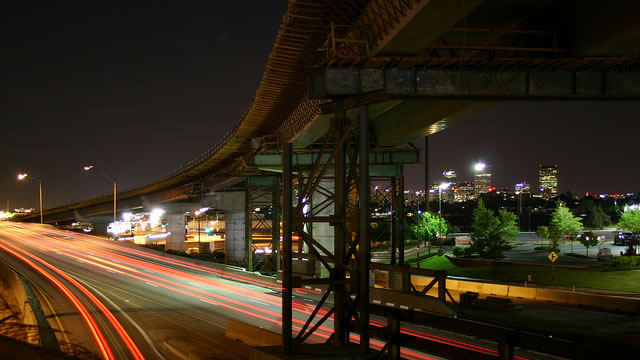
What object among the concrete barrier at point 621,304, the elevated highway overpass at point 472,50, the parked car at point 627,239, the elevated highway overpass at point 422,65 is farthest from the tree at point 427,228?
the elevated highway overpass at point 472,50

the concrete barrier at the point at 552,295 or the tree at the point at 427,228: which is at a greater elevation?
the tree at the point at 427,228

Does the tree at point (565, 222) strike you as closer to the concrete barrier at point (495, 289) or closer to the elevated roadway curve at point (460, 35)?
the concrete barrier at point (495, 289)

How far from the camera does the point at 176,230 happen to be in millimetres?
80500

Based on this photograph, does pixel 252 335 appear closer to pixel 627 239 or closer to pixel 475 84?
pixel 475 84

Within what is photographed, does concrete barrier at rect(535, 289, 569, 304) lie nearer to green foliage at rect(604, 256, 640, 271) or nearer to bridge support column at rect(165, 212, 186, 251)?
green foliage at rect(604, 256, 640, 271)

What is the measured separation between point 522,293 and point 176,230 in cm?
5934

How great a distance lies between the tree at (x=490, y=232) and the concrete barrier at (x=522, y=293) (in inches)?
493

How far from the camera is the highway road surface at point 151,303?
18203 millimetres

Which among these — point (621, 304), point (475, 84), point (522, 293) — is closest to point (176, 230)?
point (522, 293)

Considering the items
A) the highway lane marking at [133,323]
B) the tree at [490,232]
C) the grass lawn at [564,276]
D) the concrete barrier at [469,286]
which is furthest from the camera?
the tree at [490,232]

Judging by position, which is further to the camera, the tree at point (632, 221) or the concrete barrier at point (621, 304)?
the tree at point (632, 221)

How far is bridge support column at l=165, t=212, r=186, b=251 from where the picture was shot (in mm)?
79812

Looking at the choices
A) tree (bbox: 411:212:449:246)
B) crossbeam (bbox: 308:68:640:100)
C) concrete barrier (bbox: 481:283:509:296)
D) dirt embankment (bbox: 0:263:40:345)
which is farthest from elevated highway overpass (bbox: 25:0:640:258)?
tree (bbox: 411:212:449:246)

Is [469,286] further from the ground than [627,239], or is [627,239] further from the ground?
[627,239]
